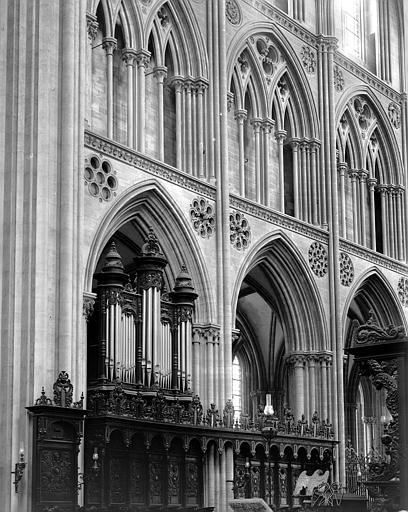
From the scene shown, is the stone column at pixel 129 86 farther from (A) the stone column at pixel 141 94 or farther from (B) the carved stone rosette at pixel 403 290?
(B) the carved stone rosette at pixel 403 290

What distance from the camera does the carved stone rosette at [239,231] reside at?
2955cm

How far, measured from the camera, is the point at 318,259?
3309 centimetres

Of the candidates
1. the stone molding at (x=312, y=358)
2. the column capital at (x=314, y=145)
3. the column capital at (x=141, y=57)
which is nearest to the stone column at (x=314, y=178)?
the column capital at (x=314, y=145)

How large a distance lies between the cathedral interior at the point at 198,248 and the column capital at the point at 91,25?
37 mm

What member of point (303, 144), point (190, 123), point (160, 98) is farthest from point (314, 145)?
point (160, 98)

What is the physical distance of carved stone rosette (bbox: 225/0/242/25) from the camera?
3094cm

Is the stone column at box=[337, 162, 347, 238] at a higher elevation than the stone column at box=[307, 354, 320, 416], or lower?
higher

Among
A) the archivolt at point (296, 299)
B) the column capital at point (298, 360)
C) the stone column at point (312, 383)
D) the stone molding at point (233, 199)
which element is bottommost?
the stone column at point (312, 383)

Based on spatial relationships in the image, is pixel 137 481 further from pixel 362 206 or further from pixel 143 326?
pixel 362 206

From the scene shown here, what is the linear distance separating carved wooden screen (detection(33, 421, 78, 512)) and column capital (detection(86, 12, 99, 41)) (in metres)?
9.31

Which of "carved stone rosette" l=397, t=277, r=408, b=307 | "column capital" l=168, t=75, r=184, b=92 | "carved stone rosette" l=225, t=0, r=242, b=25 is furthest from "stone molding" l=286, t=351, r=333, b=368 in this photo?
"carved stone rosette" l=225, t=0, r=242, b=25

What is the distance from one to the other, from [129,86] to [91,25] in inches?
73.1

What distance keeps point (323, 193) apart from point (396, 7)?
971cm

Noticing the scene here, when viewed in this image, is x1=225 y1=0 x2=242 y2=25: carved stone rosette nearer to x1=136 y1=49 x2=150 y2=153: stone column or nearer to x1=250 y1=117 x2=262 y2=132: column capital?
x1=250 y1=117 x2=262 y2=132: column capital
